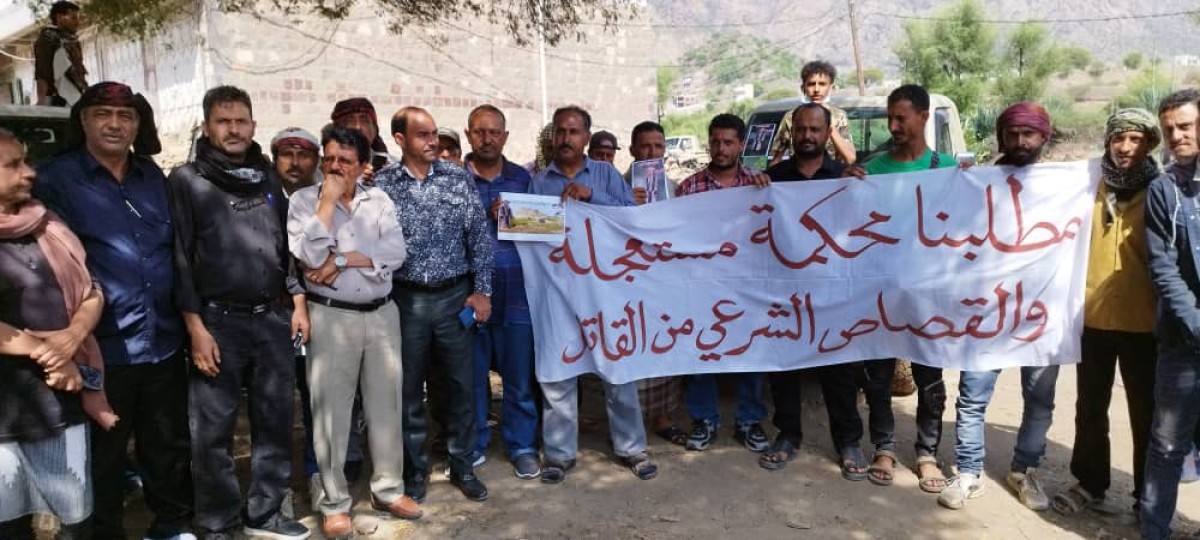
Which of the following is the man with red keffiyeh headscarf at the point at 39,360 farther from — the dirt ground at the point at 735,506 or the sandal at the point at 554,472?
the sandal at the point at 554,472

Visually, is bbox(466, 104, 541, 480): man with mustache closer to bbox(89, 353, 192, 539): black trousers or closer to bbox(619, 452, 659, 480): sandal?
bbox(619, 452, 659, 480): sandal

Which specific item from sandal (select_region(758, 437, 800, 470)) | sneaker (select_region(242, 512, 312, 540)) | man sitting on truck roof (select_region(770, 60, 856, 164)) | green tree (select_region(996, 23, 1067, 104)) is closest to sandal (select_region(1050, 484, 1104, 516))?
sandal (select_region(758, 437, 800, 470))

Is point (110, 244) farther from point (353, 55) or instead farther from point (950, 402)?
point (353, 55)

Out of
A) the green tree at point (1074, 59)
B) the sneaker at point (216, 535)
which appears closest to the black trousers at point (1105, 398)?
the sneaker at point (216, 535)

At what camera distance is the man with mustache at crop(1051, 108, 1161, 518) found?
3473 millimetres

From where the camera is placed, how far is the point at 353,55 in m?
15.5

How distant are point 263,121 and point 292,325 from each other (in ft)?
39.6

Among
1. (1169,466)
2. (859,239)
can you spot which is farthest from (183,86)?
(1169,466)

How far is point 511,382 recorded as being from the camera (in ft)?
14.1

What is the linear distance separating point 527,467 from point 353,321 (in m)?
1.36

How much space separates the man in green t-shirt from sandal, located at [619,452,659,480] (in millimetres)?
1161

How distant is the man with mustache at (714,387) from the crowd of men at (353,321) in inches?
1.1

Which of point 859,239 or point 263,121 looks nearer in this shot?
point 859,239

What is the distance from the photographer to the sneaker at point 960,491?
3848 mm
